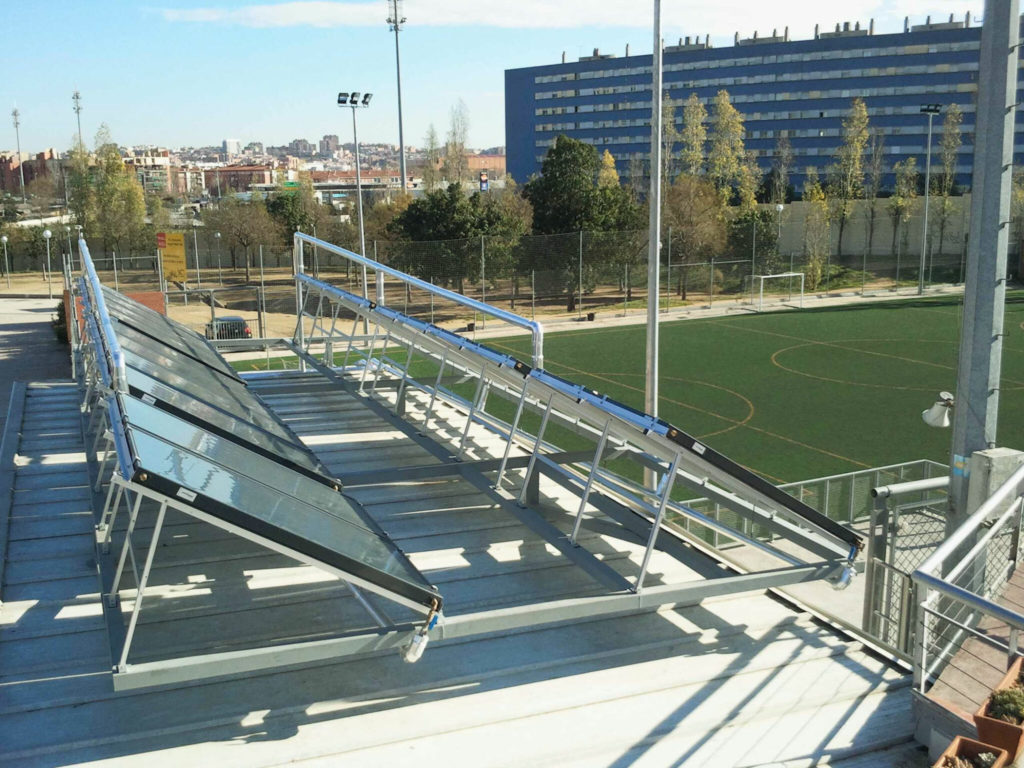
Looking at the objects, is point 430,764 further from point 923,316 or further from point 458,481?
point 923,316

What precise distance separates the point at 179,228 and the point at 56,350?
1474 inches

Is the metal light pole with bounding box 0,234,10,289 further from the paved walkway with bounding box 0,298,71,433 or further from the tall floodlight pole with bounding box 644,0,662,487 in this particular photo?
the tall floodlight pole with bounding box 644,0,662,487

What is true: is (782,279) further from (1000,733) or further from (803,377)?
(1000,733)

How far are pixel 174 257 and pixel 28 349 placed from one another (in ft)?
24.6

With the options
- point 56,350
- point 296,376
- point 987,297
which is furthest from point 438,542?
point 56,350

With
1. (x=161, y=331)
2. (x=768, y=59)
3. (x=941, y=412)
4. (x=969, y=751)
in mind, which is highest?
(x=768, y=59)

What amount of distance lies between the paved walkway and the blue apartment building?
209ft

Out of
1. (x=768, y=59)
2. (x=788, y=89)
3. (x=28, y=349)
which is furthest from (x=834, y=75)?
(x=28, y=349)

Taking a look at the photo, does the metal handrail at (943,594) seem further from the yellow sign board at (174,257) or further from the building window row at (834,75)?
the building window row at (834,75)

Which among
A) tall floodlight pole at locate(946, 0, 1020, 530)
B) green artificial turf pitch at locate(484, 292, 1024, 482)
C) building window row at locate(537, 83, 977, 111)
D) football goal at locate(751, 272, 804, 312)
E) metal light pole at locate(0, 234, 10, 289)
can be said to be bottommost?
green artificial turf pitch at locate(484, 292, 1024, 482)

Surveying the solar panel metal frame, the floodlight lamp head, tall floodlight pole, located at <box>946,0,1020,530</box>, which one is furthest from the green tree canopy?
tall floodlight pole, located at <box>946,0,1020,530</box>

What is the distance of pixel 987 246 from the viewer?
265 inches

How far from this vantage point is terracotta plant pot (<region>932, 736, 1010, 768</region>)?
4.20 m

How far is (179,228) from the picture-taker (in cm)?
7100
